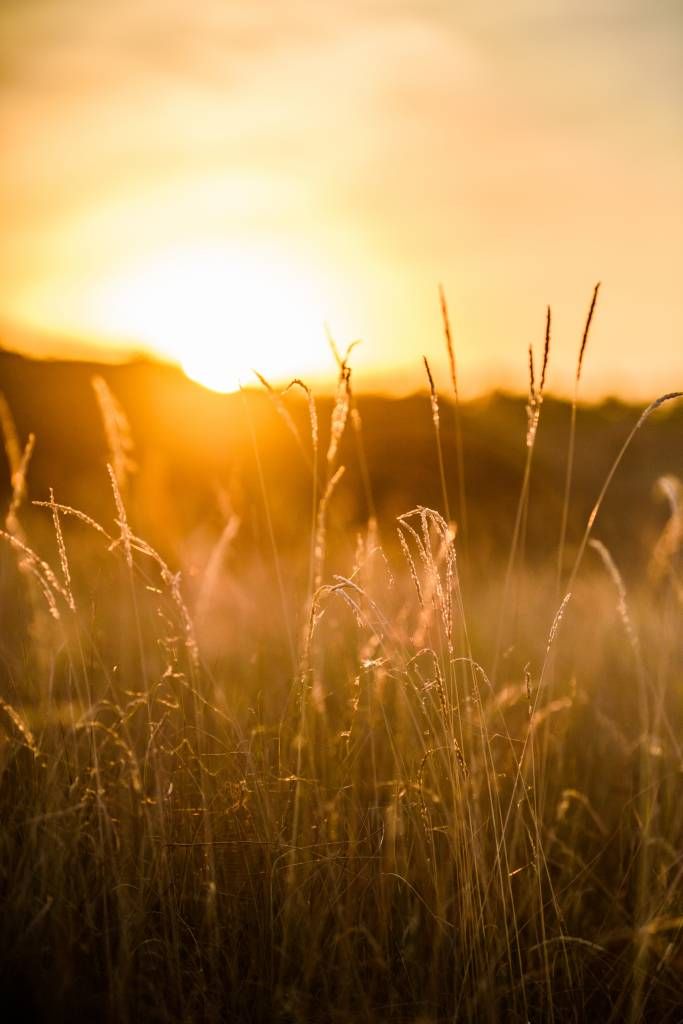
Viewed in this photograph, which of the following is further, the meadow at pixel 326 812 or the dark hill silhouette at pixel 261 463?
the dark hill silhouette at pixel 261 463

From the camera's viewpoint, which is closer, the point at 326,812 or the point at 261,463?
the point at 326,812

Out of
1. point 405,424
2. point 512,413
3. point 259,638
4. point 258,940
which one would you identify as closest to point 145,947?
point 258,940

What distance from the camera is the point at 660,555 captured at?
3.22 m

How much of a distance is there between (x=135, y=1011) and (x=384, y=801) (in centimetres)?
93

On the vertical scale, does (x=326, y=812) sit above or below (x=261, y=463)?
below

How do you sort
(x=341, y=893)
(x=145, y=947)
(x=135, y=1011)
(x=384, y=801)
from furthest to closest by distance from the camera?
1. (x=384, y=801)
2. (x=341, y=893)
3. (x=145, y=947)
4. (x=135, y=1011)

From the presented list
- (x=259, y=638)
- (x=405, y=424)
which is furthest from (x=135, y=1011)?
(x=405, y=424)

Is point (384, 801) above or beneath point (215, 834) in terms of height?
beneath

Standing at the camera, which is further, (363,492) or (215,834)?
(363,492)

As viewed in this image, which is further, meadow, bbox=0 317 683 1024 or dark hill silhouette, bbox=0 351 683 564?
dark hill silhouette, bbox=0 351 683 564

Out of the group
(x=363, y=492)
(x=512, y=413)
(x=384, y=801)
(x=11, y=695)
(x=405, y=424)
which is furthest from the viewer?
(x=512, y=413)

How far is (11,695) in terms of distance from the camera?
6.67 feet

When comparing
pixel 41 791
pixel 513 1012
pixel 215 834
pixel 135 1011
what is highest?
pixel 41 791

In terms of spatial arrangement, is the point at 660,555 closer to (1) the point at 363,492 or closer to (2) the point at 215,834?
(2) the point at 215,834
